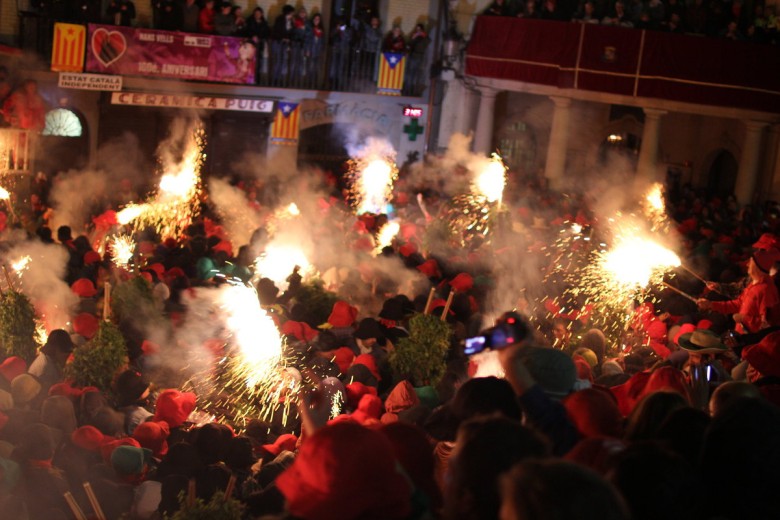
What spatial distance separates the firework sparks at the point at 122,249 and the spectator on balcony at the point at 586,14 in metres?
11.4

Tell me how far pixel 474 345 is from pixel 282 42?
18.0m

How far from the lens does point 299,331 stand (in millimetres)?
9617

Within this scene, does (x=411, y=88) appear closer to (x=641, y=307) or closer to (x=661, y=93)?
(x=661, y=93)

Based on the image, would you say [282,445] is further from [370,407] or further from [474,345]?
[474,345]

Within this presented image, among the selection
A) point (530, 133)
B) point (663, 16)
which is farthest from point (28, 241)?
point (530, 133)

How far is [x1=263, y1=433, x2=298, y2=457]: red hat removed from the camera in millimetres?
7527

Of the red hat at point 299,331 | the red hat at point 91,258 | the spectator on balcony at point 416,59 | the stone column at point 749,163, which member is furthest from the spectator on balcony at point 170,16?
the red hat at point 299,331

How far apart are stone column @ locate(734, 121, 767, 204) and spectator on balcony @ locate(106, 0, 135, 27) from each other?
11.6 metres

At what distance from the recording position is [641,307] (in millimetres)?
11148

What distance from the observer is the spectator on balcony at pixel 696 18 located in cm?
2141

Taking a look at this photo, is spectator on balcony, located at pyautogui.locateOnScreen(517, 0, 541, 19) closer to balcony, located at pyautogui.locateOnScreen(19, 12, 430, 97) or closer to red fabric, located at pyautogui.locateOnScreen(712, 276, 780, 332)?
balcony, located at pyautogui.locateOnScreen(19, 12, 430, 97)

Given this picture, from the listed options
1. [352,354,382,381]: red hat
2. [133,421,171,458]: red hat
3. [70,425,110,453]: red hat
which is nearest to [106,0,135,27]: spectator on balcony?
[352,354,382,381]: red hat

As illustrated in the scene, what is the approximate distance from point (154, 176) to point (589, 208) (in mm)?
8122

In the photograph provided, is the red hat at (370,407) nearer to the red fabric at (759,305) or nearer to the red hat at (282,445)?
the red hat at (282,445)
